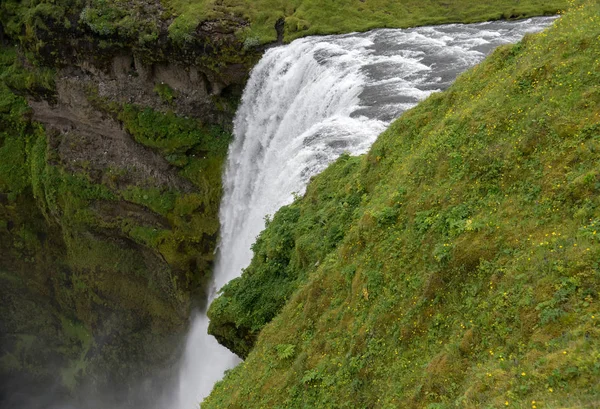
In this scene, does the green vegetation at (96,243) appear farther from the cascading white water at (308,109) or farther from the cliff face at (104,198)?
the cascading white water at (308,109)

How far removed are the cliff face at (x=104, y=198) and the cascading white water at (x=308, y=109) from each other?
10.4ft

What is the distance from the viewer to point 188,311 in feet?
110

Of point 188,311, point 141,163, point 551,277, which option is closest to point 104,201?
point 141,163

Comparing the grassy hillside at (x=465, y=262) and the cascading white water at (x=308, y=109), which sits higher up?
the grassy hillside at (x=465, y=262)

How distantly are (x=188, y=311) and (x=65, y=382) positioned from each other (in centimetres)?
1337

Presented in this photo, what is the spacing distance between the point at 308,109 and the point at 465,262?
14046mm

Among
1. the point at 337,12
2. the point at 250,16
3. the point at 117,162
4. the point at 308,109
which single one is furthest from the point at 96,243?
the point at 337,12

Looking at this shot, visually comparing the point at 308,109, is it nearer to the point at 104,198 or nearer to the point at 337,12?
the point at 337,12

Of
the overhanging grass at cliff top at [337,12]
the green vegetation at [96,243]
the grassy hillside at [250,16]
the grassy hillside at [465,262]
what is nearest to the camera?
the grassy hillside at [465,262]

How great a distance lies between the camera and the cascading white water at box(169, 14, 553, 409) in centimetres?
1803

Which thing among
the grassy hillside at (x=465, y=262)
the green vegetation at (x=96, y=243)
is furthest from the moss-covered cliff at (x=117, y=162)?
the grassy hillside at (x=465, y=262)

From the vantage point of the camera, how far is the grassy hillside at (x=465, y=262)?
694 cm

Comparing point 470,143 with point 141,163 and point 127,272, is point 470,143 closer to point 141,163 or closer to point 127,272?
point 141,163

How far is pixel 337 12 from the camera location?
3147 cm
